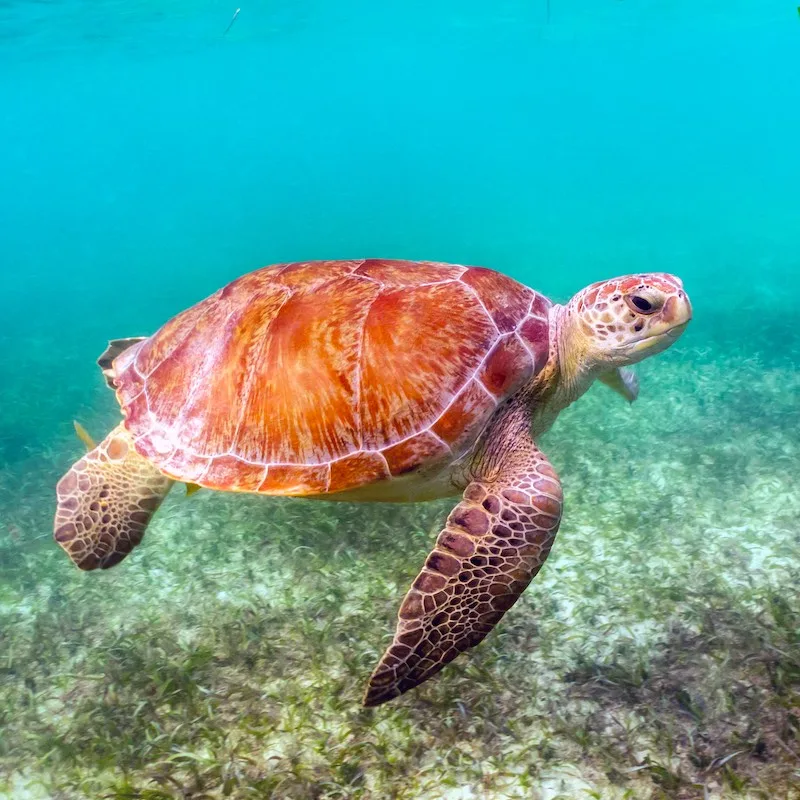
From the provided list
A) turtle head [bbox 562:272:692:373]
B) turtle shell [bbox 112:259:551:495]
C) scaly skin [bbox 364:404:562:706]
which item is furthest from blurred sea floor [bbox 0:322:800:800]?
turtle head [bbox 562:272:692:373]

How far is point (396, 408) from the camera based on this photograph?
2.55 metres

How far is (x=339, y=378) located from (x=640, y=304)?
157 cm

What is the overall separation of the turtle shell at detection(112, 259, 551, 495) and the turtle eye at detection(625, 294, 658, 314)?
45cm

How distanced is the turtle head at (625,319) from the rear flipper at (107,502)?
2.50m

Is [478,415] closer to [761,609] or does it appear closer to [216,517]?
[761,609]

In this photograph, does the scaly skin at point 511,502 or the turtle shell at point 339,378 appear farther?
the turtle shell at point 339,378

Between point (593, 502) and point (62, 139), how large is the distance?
86964 mm

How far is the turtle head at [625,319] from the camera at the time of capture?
2705 mm

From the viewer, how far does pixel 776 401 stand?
17.8 ft

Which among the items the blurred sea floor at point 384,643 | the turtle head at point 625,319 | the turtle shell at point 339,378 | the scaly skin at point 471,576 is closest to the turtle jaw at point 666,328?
the turtle head at point 625,319

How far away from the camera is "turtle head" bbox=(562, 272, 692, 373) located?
271cm

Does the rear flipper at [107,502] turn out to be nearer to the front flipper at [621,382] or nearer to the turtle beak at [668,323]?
the turtle beak at [668,323]

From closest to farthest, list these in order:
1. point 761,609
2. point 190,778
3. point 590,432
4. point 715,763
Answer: point 715,763
point 190,778
point 761,609
point 590,432

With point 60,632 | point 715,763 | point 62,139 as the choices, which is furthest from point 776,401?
point 62,139
